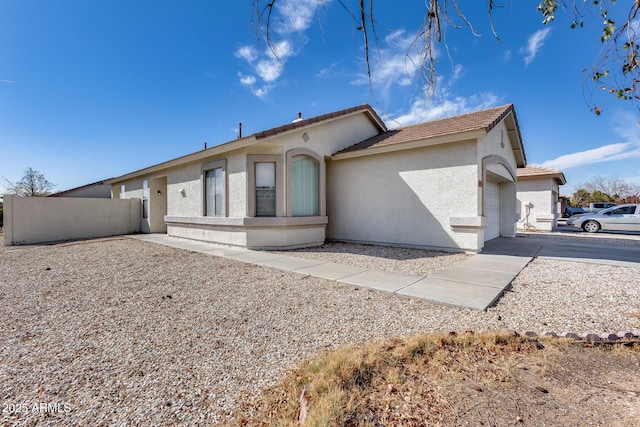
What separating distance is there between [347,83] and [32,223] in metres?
16.6

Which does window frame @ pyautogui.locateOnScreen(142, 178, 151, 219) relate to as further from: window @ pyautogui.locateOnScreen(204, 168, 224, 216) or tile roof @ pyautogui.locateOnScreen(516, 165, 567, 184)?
tile roof @ pyautogui.locateOnScreen(516, 165, 567, 184)

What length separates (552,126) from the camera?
8.45m

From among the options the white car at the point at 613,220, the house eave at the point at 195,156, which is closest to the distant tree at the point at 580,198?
the white car at the point at 613,220

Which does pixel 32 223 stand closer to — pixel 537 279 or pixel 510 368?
pixel 510 368

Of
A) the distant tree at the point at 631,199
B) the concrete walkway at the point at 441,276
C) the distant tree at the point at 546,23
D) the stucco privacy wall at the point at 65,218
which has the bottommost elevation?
the concrete walkway at the point at 441,276

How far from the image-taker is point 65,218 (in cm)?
1360

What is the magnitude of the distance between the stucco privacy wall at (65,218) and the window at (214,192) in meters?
7.62

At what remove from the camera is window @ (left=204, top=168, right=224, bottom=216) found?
10.5 meters

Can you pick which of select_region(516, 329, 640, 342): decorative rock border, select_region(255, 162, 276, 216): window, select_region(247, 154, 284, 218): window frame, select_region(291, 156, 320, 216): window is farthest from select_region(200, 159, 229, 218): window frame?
select_region(516, 329, 640, 342): decorative rock border

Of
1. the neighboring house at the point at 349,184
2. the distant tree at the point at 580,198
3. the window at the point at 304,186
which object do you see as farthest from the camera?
the distant tree at the point at 580,198

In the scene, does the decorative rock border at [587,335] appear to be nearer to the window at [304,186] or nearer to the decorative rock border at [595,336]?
the decorative rock border at [595,336]

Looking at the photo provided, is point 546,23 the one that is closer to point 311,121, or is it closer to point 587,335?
point 587,335

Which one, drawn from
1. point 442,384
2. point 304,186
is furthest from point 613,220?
point 442,384

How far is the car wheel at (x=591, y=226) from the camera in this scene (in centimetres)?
1592
